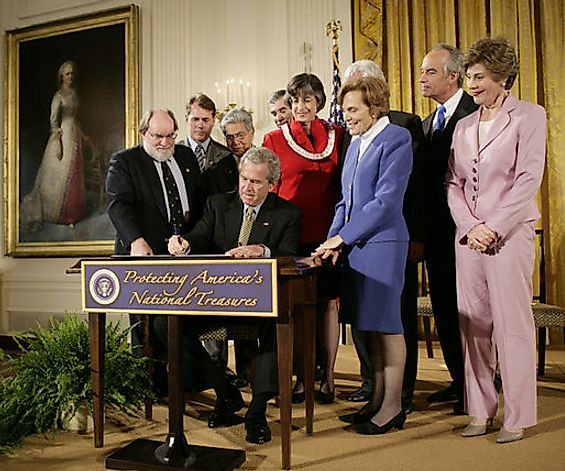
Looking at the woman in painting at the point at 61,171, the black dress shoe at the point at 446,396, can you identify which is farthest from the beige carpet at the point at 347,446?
the woman in painting at the point at 61,171

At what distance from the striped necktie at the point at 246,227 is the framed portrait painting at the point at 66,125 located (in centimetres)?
411

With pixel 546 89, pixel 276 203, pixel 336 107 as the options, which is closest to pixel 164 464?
pixel 276 203

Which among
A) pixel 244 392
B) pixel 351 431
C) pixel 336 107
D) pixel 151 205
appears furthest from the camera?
pixel 336 107

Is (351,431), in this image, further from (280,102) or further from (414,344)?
(280,102)

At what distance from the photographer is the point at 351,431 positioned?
10.1 ft

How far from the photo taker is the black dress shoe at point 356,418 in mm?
3154

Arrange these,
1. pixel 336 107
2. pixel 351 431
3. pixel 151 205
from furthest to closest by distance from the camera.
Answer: pixel 336 107
pixel 151 205
pixel 351 431

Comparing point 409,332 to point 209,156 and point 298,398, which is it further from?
point 209,156

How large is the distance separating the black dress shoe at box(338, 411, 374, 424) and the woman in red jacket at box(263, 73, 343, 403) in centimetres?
39

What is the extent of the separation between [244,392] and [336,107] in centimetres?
260

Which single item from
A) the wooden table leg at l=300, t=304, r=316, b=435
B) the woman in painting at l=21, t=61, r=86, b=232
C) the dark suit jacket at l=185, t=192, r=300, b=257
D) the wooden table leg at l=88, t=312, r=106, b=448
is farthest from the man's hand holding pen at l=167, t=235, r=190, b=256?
the woman in painting at l=21, t=61, r=86, b=232

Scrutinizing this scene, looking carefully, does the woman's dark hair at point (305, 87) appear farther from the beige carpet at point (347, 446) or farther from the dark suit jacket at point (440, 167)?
the beige carpet at point (347, 446)

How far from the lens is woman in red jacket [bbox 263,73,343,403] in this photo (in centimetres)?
355

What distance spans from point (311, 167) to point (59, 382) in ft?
5.26
